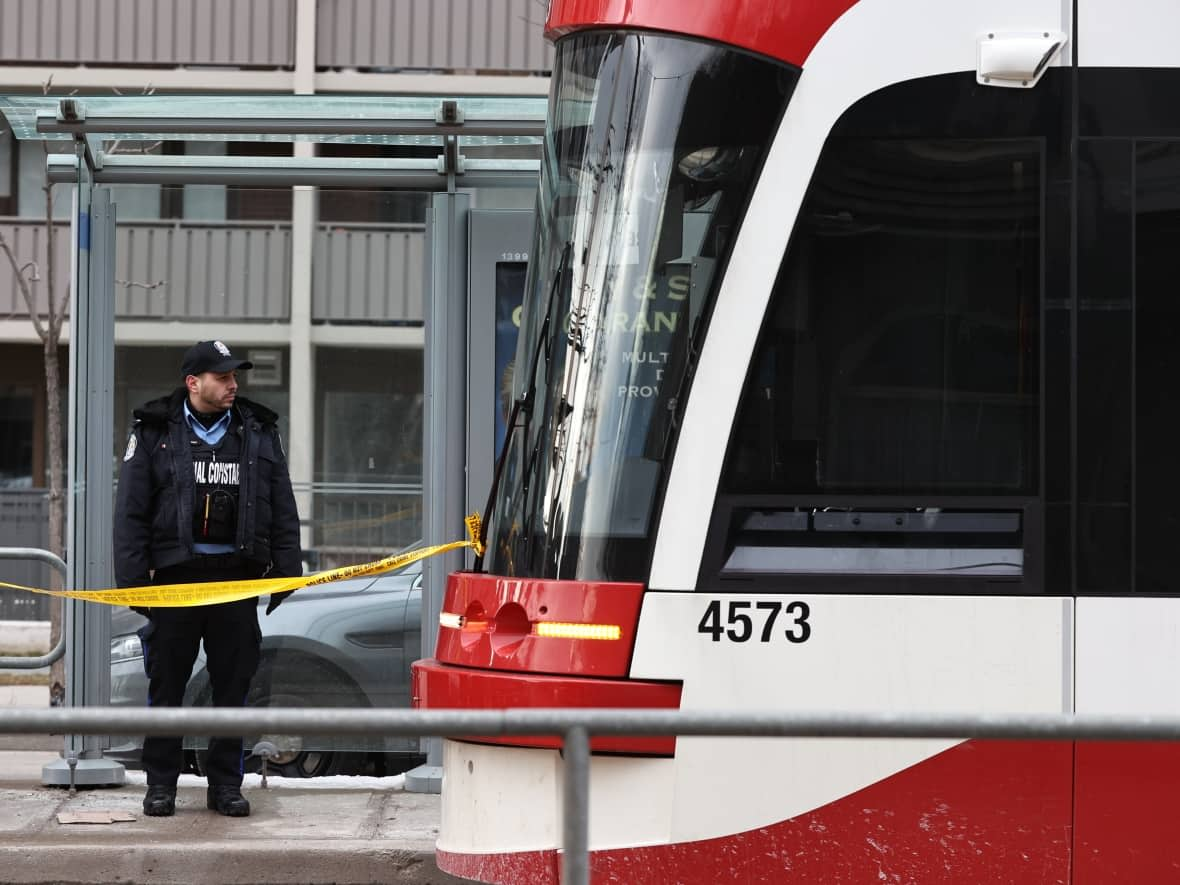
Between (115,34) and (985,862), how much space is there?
16284mm

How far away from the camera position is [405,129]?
6723 mm

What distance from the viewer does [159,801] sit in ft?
21.2

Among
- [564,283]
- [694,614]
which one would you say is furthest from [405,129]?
[694,614]

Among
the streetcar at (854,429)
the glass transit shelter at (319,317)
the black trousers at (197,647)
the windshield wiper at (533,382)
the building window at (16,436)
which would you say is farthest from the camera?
the building window at (16,436)

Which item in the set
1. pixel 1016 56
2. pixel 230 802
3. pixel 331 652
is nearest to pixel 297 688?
pixel 331 652

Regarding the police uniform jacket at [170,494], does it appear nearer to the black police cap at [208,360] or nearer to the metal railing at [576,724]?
the black police cap at [208,360]

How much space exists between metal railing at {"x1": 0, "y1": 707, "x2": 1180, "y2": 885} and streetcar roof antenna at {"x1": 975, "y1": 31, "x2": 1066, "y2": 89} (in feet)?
6.37

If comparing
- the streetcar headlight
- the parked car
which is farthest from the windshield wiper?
the streetcar headlight

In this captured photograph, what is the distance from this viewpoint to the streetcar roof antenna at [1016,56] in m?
4.22

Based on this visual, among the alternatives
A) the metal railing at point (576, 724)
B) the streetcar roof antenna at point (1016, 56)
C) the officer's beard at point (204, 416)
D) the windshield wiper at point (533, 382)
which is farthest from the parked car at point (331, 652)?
the metal railing at point (576, 724)

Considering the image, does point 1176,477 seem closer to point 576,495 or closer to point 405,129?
point 576,495

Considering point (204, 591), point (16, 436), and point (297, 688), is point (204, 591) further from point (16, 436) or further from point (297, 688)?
point (16, 436)

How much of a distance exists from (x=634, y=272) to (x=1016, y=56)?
1135 millimetres

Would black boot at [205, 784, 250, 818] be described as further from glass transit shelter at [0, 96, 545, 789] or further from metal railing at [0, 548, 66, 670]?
metal railing at [0, 548, 66, 670]
